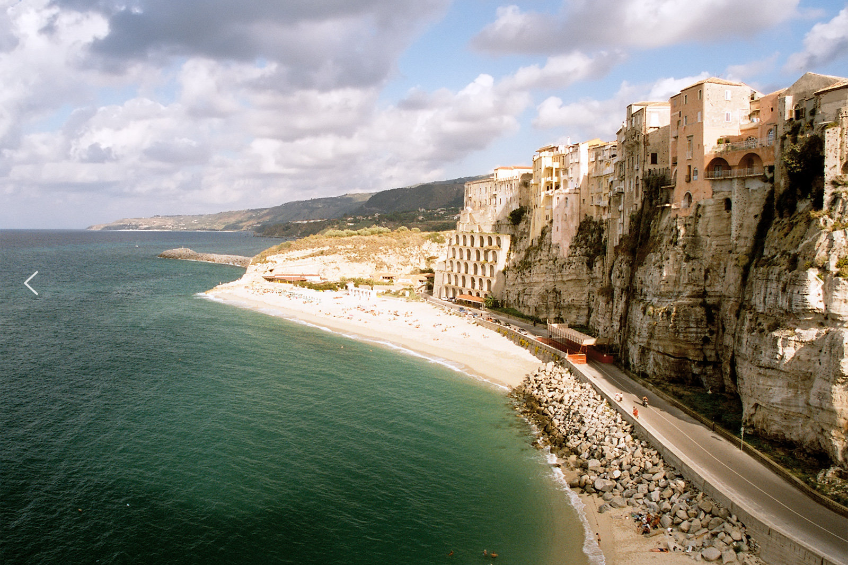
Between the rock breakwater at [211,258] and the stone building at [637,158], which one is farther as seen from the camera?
the rock breakwater at [211,258]

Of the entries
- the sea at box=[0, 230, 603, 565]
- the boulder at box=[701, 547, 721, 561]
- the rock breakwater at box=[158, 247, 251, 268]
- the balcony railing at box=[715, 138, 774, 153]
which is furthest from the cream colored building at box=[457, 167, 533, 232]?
the rock breakwater at box=[158, 247, 251, 268]

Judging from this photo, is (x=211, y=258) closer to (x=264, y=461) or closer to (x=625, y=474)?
(x=264, y=461)

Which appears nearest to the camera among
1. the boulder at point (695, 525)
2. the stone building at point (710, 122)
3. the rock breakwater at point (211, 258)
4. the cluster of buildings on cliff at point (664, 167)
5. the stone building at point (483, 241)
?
the boulder at point (695, 525)

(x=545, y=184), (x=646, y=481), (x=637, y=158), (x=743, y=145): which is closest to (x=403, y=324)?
(x=545, y=184)

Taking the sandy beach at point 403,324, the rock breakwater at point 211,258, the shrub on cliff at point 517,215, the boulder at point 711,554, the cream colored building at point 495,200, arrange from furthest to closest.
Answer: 1. the rock breakwater at point 211,258
2. the cream colored building at point 495,200
3. the shrub on cliff at point 517,215
4. the sandy beach at point 403,324
5. the boulder at point 711,554

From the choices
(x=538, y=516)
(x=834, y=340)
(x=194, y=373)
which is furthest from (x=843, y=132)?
(x=194, y=373)

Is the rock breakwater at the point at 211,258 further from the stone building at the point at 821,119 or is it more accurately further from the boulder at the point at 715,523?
the boulder at the point at 715,523

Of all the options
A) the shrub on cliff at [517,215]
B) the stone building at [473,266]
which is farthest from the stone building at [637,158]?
the stone building at [473,266]
